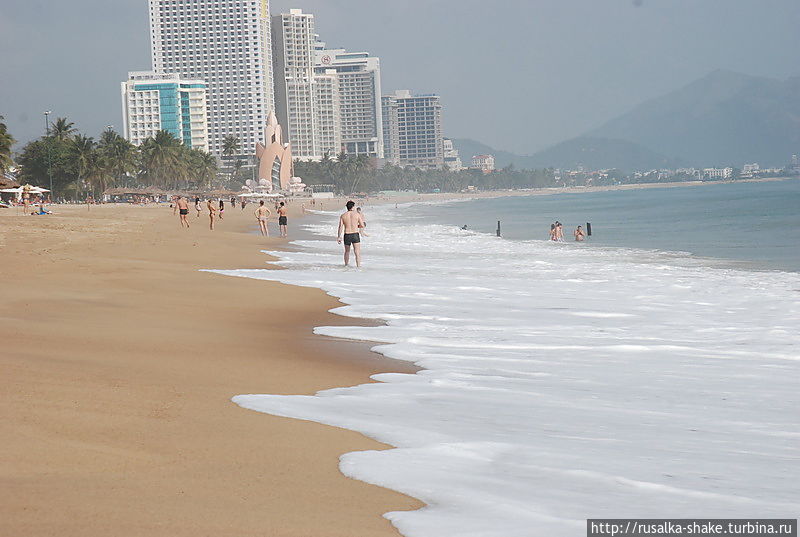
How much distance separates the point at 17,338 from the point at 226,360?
5.62 ft

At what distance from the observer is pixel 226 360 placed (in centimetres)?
741

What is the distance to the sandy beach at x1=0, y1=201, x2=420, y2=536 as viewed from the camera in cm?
355

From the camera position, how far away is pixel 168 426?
16.1 feet

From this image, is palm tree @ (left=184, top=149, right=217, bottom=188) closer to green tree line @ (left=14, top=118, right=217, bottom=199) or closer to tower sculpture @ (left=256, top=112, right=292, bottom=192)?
green tree line @ (left=14, top=118, right=217, bottom=199)

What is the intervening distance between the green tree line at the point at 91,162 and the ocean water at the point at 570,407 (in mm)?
80092

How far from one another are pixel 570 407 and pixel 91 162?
301 ft

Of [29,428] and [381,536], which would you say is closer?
[381,536]

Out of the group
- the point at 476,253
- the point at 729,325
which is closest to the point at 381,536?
the point at 729,325

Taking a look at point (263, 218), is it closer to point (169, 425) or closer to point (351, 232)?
point (351, 232)

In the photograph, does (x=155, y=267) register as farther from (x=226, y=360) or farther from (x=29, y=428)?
(x=29, y=428)

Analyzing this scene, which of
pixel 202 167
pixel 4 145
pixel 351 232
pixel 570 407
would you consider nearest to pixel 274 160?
pixel 202 167

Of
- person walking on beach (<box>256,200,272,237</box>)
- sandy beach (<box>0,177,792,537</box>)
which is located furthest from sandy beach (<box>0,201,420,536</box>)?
person walking on beach (<box>256,200,272,237</box>)

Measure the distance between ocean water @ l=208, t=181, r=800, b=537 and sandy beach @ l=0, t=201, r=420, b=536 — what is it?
1.00ft

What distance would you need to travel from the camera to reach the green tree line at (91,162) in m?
91.6
